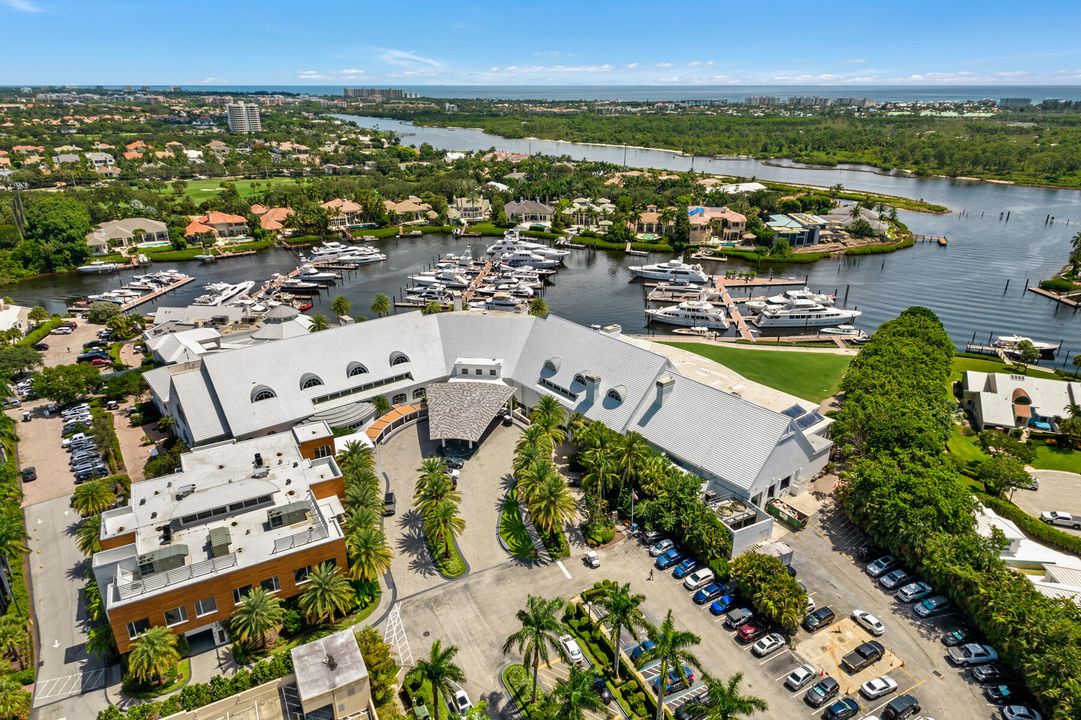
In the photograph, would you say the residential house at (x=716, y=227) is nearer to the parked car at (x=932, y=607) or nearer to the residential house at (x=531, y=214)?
the residential house at (x=531, y=214)

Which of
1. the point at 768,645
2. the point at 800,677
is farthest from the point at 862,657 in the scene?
the point at 768,645

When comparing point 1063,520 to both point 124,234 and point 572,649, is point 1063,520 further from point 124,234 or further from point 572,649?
point 124,234

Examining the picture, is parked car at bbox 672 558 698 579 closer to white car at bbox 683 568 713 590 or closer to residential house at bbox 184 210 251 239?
white car at bbox 683 568 713 590

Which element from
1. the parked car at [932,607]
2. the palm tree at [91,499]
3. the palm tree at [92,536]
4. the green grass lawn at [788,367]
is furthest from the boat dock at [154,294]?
the parked car at [932,607]

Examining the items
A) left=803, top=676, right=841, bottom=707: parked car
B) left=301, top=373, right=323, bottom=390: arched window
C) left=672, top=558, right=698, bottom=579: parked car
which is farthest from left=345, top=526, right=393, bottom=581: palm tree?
left=803, top=676, right=841, bottom=707: parked car

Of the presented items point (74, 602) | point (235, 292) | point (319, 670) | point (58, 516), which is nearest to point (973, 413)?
point (319, 670)

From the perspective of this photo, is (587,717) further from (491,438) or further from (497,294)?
(497,294)
